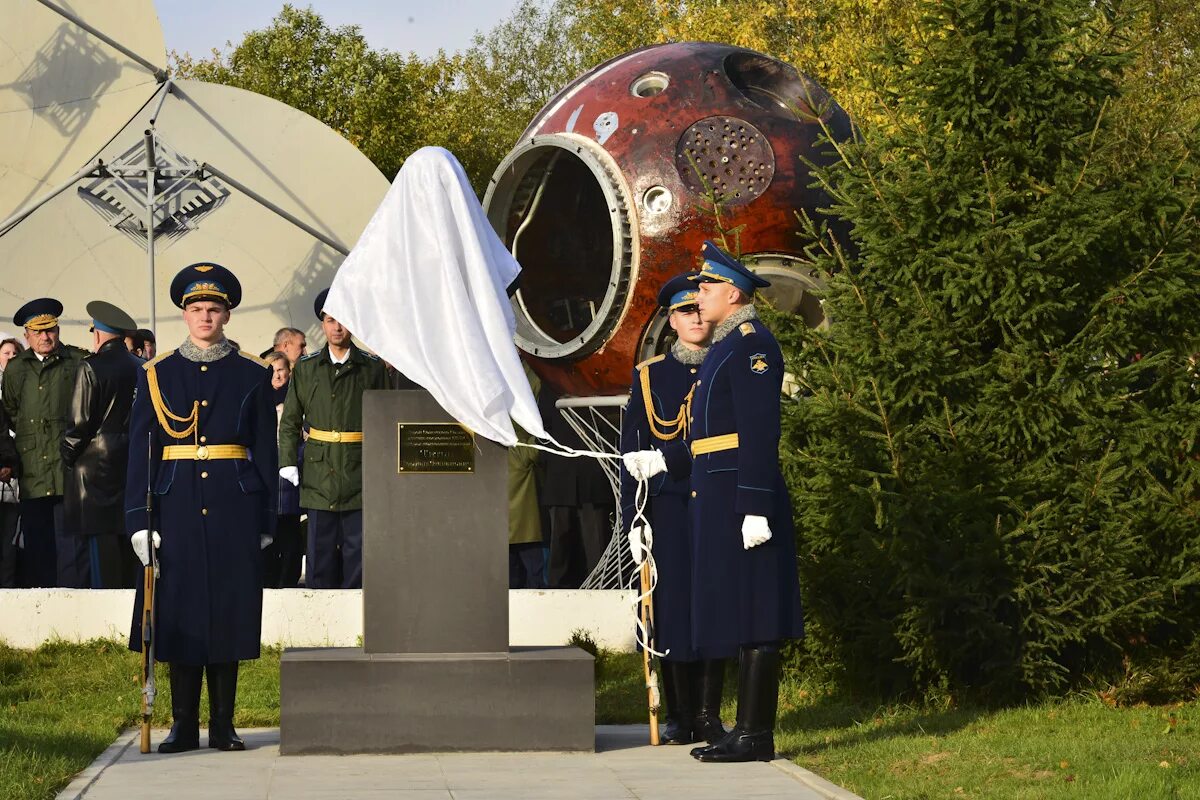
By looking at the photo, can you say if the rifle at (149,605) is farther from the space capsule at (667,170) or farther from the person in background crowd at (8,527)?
the person in background crowd at (8,527)

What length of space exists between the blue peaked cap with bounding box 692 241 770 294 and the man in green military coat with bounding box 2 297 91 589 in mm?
6080

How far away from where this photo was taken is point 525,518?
1280 centimetres

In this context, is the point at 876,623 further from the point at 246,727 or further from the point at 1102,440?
the point at 246,727

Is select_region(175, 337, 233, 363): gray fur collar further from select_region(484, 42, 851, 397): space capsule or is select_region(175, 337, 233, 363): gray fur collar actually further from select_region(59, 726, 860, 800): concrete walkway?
select_region(484, 42, 851, 397): space capsule

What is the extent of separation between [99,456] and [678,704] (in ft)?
18.0

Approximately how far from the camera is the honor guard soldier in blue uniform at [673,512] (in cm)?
838

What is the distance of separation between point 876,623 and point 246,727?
306cm

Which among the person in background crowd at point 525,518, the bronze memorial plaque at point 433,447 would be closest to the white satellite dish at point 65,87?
the person in background crowd at point 525,518

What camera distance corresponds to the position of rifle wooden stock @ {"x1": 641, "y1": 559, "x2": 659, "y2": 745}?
8156 millimetres

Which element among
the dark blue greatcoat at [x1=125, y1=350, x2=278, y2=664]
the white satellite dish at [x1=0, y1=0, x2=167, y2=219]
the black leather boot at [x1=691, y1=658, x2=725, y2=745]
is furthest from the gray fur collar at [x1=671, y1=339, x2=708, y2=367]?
the white satellite dish at [x1=0, y1=0, x2=167, y2=219]

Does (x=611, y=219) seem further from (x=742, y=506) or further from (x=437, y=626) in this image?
(x=742, y=506)

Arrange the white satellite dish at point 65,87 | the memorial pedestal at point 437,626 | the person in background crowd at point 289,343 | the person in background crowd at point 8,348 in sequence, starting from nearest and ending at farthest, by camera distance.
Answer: the memorial pedestal at point 437,626 < the person in background crowd at point 289,343 < the person in background crowd at point 8,348 < the white satellite dish at point 65,87

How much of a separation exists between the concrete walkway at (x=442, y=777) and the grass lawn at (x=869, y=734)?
0.20 metres

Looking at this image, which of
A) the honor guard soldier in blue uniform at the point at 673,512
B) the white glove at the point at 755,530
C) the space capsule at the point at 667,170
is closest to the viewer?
the white glove at the point at 755,530
